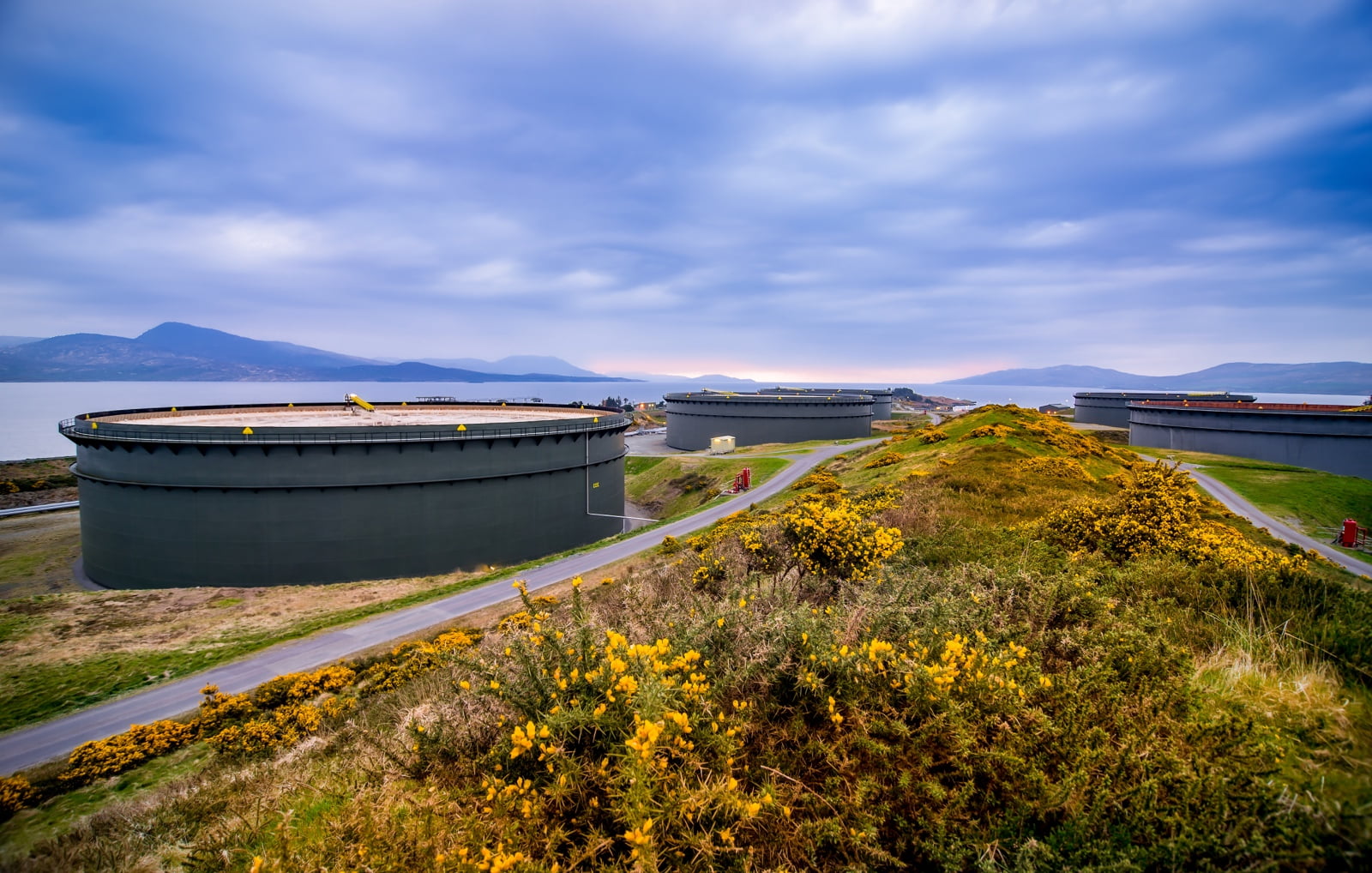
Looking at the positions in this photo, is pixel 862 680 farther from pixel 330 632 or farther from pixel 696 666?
pixel 330 632

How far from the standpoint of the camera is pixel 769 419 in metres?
73.4

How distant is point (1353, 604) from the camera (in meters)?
7.54

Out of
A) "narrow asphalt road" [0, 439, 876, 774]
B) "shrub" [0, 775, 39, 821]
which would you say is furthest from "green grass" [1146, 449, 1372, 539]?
"shrub" [0, 775, 39, 821]

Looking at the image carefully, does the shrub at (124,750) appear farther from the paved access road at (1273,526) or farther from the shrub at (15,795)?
the paved access road at (1273,526)

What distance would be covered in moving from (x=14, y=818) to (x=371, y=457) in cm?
1976

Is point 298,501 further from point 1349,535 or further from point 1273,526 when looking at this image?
point 1349,535

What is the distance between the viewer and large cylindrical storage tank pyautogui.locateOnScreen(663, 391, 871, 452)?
73250 millimetres

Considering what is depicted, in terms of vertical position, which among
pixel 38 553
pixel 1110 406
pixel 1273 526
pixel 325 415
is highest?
pixel 1110 406

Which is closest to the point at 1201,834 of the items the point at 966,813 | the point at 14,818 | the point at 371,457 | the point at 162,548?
the point at 966,813

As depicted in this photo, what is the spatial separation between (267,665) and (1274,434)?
211ft

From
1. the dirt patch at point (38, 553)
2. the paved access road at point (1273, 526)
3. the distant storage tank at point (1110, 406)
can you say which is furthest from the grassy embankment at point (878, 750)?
the distant storage tank at point (1110, 406)

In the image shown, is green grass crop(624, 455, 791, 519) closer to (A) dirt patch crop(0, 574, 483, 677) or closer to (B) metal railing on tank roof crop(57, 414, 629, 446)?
(B) metal railing on tank roof crop(57, 414, 629, 446)

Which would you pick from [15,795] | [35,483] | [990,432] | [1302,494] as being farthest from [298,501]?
[35,483]

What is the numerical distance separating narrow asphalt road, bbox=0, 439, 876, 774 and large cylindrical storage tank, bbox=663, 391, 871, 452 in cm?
4523
